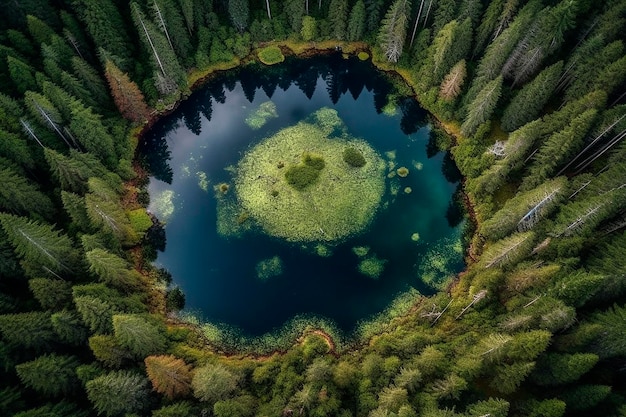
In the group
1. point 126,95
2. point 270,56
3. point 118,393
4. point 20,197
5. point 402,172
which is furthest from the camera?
point 270,56

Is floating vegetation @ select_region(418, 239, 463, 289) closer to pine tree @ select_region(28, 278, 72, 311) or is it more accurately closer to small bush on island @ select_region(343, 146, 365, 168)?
small bush on island @ select_region(343, 146, 365, 168)

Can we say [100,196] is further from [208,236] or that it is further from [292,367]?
[292,367]

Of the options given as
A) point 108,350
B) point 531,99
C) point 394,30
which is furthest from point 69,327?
point 531,99

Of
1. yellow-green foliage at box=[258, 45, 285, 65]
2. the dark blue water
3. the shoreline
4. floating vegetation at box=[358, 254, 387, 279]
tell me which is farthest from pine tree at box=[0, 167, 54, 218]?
yellow-green foliage at box=[258, 45, 285, 65]

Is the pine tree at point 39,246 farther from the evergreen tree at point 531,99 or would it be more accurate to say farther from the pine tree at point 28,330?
the evergreen tree at point 531,99

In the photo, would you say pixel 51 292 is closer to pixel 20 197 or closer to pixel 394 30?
pixel 20 197
